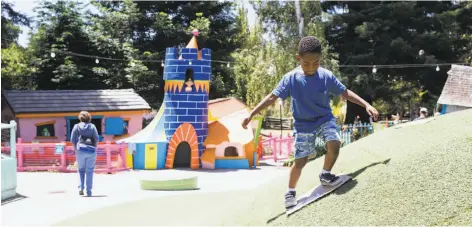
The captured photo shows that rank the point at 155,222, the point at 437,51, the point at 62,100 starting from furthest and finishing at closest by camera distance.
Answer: the point at 437,51 < the point at 62,100 < the point at 155,222

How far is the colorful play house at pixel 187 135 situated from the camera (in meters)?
17.1

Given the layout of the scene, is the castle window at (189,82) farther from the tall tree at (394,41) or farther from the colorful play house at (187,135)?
the tall tree at (394,41)

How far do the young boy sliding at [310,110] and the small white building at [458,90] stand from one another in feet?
60.2

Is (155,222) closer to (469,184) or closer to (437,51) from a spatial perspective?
(469,184)

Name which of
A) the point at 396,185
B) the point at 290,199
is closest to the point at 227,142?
the point at 290,199

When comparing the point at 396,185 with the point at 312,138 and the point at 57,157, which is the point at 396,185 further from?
the point at 57,157

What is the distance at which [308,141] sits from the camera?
461 centimetres

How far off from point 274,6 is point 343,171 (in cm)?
2506

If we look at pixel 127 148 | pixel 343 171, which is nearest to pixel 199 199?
pixel 343 171

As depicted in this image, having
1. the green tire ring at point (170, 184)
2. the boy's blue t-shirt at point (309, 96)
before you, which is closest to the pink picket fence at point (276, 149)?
the green tire ring at point (170, 184)

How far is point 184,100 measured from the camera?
17.1 m

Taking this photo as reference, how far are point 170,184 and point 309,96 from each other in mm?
6984

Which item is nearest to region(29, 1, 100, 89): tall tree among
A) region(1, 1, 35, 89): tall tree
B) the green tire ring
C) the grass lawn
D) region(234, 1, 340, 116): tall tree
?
region(1, 1, 35, 89): tall tree

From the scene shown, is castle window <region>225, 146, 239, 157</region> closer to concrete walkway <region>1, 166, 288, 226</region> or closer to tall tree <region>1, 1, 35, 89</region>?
concrete walkway <region>1, 166, 288, 226</region>
